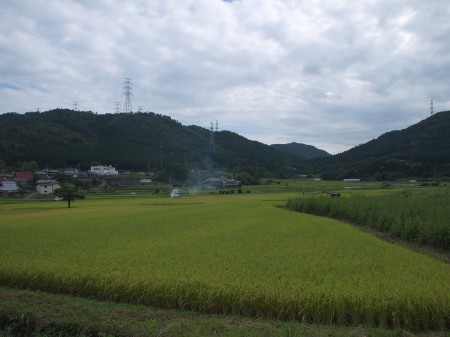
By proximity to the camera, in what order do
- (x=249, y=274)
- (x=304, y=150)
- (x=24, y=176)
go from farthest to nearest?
(x=304, y=150) → (x=24, y=176) → (x=249, y=274)

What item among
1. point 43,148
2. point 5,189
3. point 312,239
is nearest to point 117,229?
point 312,239

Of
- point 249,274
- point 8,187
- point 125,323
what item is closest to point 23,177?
point 8,187

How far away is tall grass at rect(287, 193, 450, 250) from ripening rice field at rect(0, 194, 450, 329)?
211cm

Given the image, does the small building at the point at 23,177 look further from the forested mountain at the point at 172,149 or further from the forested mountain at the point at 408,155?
the forested mountain at the point at 408,155

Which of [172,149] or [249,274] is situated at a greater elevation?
[172,149]

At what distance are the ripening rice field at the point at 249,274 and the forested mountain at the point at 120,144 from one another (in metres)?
61.1

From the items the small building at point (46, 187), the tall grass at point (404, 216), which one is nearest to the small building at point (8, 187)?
the small building at point (46, 187)

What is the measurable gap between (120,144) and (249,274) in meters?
88.0

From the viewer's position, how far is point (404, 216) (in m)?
15.3

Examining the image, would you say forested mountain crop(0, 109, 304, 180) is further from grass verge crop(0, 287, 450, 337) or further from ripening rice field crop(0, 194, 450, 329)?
grass verge crop(0, 287, 450, 337)

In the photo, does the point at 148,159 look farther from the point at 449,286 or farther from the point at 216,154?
the point at 449,286

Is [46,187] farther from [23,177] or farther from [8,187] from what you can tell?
[23,177]

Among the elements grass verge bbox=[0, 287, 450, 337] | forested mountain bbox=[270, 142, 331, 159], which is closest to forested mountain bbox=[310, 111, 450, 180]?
grass verge bbox=[0, 287, 450, 337]

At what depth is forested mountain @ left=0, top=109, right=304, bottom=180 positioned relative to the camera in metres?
75.7
